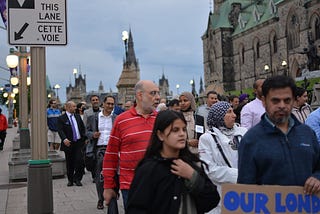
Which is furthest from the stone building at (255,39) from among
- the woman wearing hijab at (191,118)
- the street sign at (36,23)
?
the street sign at (36,23)

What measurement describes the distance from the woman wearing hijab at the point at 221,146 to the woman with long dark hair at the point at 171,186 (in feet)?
3.04

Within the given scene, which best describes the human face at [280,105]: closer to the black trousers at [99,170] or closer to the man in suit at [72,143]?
the black trousers at [99,170]

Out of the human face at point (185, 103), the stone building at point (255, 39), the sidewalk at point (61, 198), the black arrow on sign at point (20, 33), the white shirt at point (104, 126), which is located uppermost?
the stone building at point (255, 39)

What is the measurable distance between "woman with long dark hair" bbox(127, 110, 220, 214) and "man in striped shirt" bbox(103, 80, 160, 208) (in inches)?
61.3

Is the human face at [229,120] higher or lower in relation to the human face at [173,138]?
higher

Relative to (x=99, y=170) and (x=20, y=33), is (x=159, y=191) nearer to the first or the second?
(x=20, y=33)

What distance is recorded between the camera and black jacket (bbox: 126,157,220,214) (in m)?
3.18

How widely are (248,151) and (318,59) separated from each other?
130 ft

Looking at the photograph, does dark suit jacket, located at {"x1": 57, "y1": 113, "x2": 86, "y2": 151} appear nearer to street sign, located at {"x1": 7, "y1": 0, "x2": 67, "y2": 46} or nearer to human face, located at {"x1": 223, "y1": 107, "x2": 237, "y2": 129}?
street sign, located at {"x1": 7, "y1": 0, "x2": 67, "y2": 46}

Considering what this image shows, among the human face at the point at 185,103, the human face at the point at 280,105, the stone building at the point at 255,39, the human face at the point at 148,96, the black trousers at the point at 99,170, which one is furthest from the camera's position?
the stone building at the point at 255,39

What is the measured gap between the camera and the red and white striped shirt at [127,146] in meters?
4.91

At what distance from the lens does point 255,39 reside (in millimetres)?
Answer: 71188

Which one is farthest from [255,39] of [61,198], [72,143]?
[61,198]

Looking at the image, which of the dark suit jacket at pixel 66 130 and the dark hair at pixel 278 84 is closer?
the dark hair at pixel 278 84
